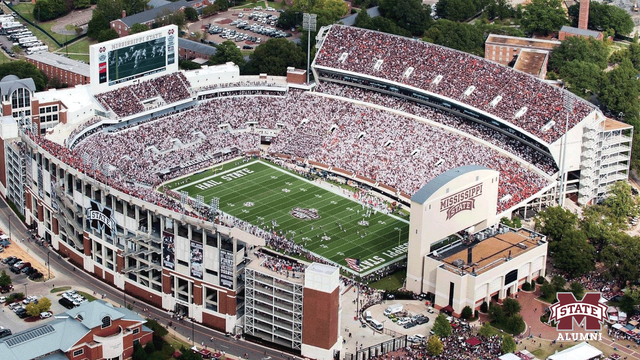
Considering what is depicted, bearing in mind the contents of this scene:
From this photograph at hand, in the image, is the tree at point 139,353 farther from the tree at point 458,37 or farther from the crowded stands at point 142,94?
the tree at point 458,37

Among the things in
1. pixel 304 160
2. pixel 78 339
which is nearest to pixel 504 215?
pixel 304 160

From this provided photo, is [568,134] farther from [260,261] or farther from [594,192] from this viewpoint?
[260,261]

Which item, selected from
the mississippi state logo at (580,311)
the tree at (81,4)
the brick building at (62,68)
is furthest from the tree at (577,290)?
the tree at (81,4)

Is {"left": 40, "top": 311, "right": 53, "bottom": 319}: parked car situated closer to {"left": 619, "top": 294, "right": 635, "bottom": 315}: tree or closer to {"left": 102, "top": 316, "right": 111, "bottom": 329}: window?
{"left": 102, "top": 316, "right": 111, "bottom": 329}: window

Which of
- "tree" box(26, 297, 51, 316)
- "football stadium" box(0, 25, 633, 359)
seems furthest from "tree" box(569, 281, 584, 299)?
"tree" box(26, 297, 51, 316)

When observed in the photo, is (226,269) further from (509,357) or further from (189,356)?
(509,357)
